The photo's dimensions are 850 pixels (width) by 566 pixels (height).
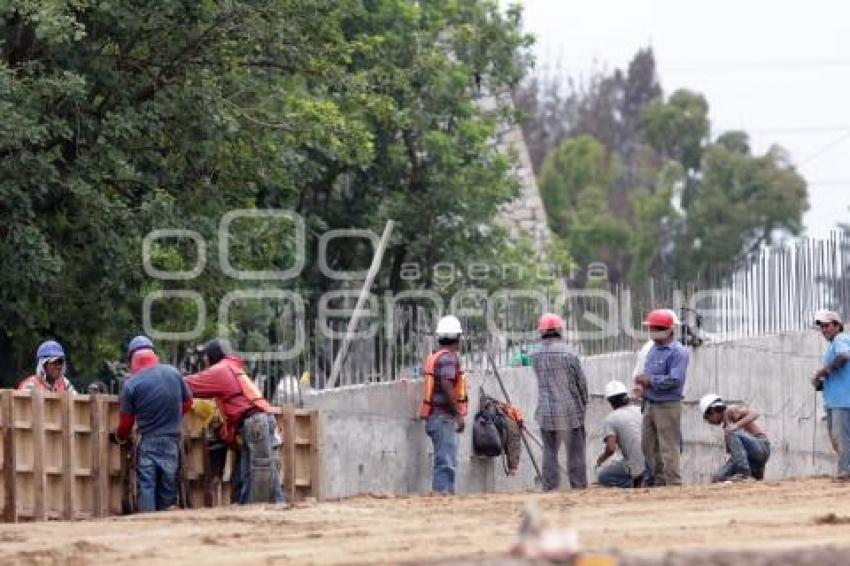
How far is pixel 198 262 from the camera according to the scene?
2956 centimetres

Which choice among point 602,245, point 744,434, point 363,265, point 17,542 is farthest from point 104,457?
point 602,245

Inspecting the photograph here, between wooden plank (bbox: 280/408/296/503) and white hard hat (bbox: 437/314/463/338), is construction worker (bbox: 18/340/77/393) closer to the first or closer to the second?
wooden plank (bbox: 280/408/296/503)

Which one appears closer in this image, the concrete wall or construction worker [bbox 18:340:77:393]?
construction worker [bbox 18:340:77:393]

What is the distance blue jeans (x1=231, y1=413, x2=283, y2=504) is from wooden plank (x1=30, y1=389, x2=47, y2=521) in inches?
77.8

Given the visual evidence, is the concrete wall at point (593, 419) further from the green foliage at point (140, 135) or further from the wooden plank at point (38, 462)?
the green foliage at point (140, 135)

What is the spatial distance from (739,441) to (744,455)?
18 cm

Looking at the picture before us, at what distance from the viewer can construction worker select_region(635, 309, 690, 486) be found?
23719mm

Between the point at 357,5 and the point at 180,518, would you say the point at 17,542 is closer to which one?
the point at 180,518

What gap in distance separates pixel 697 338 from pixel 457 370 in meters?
5.84

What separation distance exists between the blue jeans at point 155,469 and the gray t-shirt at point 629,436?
499cm

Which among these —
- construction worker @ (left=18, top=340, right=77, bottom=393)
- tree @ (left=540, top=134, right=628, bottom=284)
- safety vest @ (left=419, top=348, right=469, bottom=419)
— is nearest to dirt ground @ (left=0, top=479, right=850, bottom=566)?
safety vest @ (left=419, top=348, right=469, bottom=419)

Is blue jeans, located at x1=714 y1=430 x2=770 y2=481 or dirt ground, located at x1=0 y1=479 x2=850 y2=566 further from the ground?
blue jeans, located at x1=714 y1=430 x2=770 y2=481

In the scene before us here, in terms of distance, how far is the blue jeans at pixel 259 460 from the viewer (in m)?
22.5

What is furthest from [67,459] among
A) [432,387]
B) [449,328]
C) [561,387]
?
[561,387]
